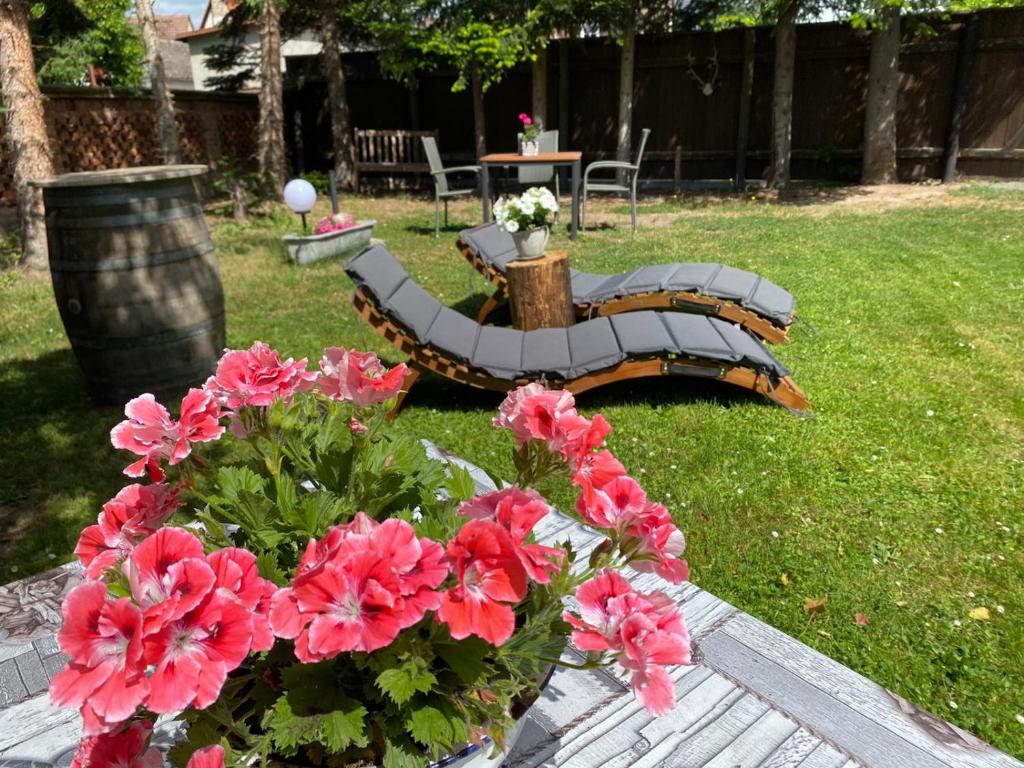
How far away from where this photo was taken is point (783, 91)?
10141 mm

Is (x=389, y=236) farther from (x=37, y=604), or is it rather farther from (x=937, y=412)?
(x=37, y=604)

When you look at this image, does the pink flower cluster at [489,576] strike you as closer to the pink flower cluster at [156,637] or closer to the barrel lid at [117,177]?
the pink flower cluster at [156,637]

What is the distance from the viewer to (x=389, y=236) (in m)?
8.66

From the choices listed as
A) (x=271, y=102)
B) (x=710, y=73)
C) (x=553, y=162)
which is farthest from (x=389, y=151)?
(x=710, y=73)

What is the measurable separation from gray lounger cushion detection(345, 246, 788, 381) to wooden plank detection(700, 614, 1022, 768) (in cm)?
202

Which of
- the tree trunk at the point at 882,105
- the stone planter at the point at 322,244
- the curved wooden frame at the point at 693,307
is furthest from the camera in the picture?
the tree trunk at the point at 882,105

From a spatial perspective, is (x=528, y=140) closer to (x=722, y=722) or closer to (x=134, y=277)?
(x=134, y=277)

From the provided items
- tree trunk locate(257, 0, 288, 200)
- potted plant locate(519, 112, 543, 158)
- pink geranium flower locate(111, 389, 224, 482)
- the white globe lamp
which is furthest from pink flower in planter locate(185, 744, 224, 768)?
tree trunk locate(257, 0, 288, 200)

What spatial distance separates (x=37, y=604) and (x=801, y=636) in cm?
207

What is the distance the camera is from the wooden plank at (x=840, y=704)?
1265 millimetres

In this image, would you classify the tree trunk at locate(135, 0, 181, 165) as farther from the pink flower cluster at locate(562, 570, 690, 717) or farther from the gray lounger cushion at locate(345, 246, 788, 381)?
the pink flower cluster at locate(562, 570, 690, 717)

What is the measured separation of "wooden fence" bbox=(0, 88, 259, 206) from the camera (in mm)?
10594

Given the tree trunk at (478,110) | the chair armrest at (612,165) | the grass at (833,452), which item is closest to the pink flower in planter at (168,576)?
the grass at (833,452)

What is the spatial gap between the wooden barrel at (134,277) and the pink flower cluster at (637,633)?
3526 mm
